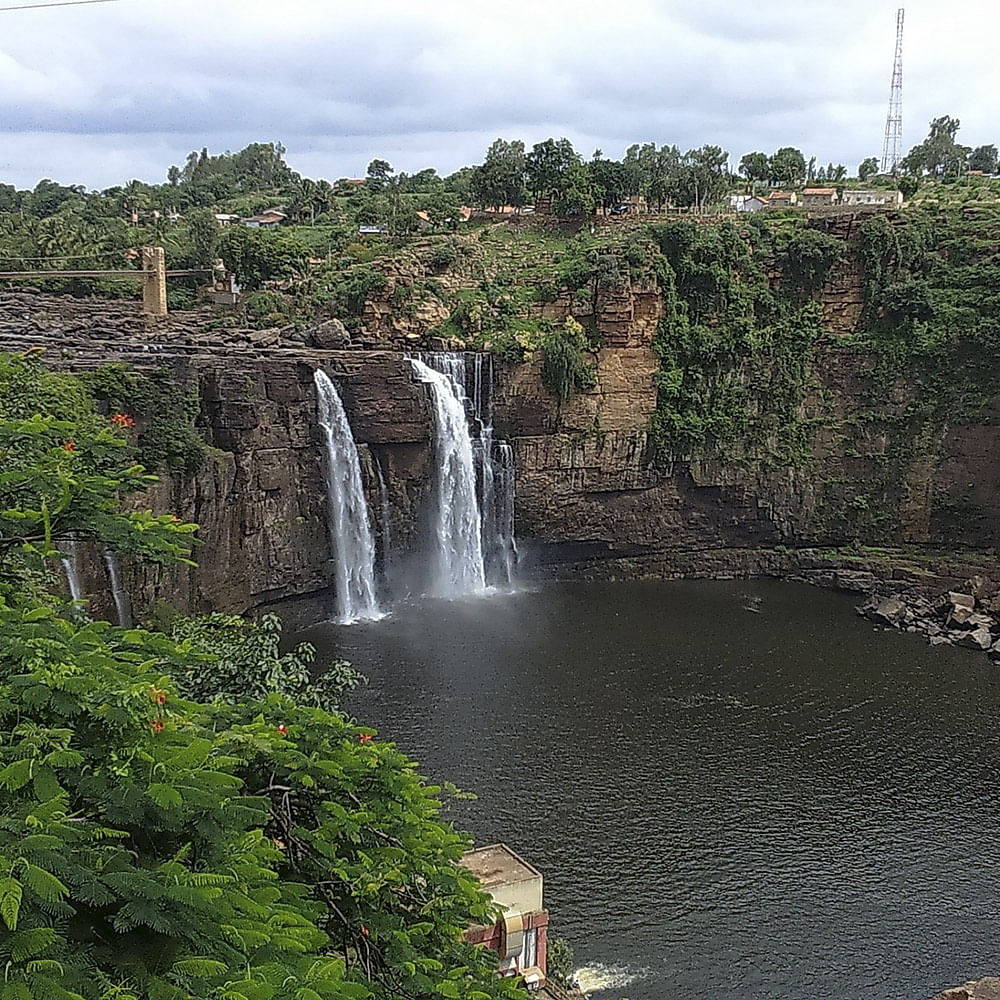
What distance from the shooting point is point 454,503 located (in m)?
39.4

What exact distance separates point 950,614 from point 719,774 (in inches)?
607

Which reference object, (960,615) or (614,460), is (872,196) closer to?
(614,460)

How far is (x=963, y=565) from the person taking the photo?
41688 millimetres

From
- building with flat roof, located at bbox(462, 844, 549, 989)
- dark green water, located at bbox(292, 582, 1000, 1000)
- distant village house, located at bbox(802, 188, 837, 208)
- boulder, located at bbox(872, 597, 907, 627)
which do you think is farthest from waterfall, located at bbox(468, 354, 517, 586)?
distant village house, located at bbox(802, 188, 837, 208)

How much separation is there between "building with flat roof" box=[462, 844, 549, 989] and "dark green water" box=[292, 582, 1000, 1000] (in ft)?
6.68

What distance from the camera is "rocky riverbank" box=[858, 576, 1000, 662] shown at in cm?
3588

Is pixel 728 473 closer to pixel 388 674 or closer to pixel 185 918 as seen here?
pixel 388 674

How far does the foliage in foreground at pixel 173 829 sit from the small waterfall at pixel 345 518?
927 inches

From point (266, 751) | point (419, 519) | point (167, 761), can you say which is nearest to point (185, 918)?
point (167, 761)

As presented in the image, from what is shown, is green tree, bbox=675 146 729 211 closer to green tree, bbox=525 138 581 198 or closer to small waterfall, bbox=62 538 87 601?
green tree, bbox=525 138 581 198

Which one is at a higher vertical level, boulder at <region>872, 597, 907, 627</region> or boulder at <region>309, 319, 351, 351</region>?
boulder at <region>309, 319, 351, 351</region>

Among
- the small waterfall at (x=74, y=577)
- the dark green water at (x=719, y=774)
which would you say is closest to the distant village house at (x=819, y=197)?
the dark green water at (x=719, y=774)

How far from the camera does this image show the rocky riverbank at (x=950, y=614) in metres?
35.9

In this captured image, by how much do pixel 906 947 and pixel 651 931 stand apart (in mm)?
4398
